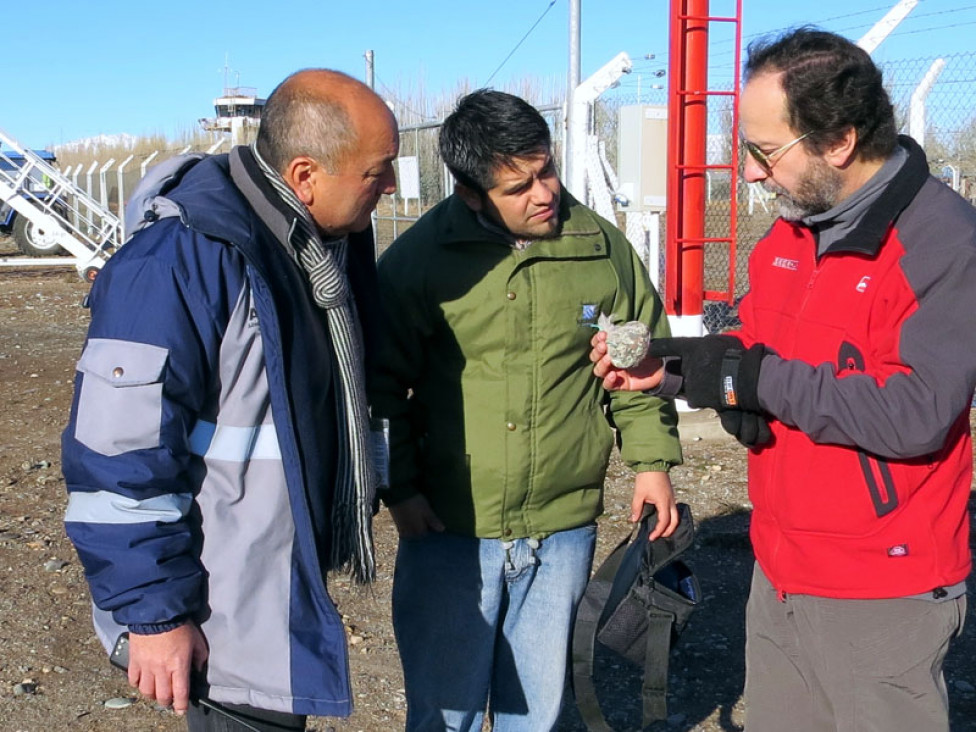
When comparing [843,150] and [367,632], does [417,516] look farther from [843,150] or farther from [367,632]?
[367,632]

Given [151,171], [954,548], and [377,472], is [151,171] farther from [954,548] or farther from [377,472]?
[954,548]

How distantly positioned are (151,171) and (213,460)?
0.70 metres

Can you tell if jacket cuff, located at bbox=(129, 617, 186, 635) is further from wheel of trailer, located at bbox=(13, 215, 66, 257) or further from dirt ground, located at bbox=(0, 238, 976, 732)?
wheel of trailer, located at bbox=(13, 215, 66, 257)

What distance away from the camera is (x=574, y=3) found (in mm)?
6941

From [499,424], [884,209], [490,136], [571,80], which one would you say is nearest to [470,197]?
[490,136]

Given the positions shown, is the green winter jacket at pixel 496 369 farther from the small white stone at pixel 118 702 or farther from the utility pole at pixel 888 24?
the utility pole at pixel 888 24

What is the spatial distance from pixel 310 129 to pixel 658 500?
4.36 ft

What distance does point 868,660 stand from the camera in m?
2.20

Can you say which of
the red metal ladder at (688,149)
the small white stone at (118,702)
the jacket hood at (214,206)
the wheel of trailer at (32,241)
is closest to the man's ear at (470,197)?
the jacket hood at (214,206)

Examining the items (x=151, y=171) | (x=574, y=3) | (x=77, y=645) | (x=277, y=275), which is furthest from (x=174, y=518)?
(x=574, y=3)

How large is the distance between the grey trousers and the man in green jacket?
1.70 feet

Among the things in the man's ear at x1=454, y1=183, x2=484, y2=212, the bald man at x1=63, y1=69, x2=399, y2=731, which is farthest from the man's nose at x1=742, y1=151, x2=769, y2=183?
the bald man at x1=63, y1=69, x2=399, y2=731

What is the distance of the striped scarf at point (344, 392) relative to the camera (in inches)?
86.7

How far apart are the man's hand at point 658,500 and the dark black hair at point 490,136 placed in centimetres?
89
